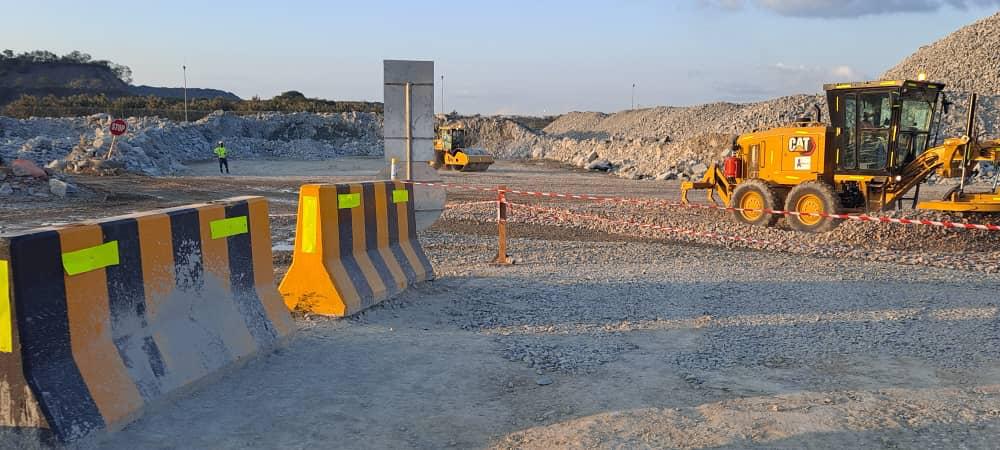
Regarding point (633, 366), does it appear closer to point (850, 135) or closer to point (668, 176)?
point (850, 135)

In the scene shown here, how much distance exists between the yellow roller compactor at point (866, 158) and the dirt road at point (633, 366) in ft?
10.8

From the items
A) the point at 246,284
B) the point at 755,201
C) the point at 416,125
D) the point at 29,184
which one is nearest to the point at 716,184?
the point at 755,201

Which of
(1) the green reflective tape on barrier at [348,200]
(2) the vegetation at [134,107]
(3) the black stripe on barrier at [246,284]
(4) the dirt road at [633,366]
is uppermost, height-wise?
(2) the vegetation at [134,107]

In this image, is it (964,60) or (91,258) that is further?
(964,60)

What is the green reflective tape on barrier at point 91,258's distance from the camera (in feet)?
12.1

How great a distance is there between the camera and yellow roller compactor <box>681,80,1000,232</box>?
1200 cm

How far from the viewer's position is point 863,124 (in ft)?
42.4

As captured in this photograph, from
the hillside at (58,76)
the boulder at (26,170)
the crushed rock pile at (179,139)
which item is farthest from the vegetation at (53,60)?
the boulder at (26,170)

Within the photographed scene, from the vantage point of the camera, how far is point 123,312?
409 centimetres

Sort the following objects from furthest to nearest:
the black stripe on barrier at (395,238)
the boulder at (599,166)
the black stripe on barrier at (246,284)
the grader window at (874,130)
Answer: the boulder at (599,166)
the grader window at (874,130)
the black stripe on barrier at (395,238)
the black stripe on barrier at (246,284)

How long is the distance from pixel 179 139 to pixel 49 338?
46491 millimetres

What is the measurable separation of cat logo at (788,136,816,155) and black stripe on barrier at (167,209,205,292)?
1190 centimetres

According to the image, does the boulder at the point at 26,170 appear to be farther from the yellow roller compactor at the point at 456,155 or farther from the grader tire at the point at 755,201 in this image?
the yellow roller compactor at the point at 456,155

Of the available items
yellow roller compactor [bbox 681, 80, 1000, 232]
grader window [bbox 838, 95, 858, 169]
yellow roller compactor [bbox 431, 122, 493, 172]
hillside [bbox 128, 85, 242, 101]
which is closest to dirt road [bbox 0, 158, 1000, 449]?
yellow roller compactor [bbox 681, 80, 1000, 232]
